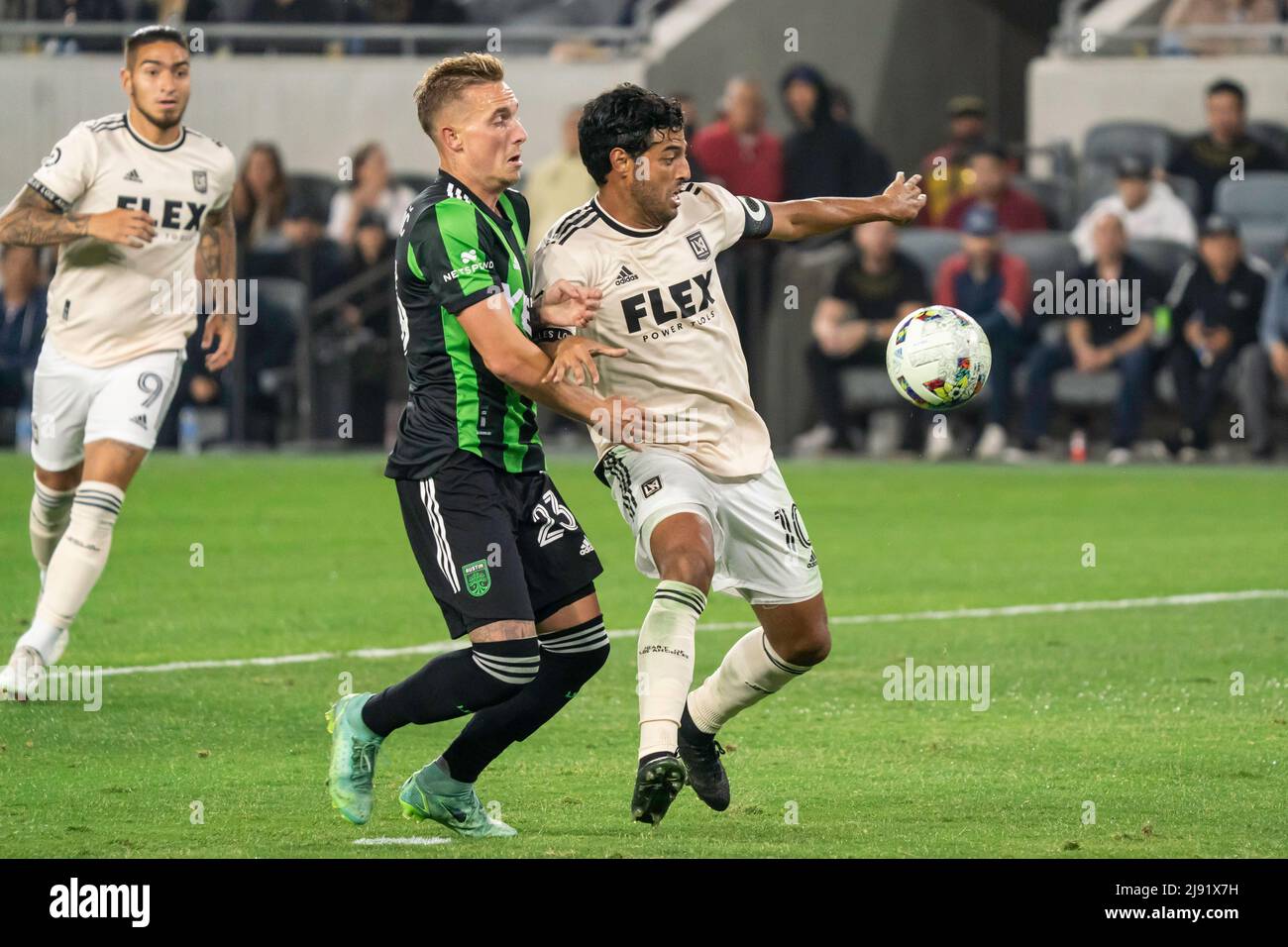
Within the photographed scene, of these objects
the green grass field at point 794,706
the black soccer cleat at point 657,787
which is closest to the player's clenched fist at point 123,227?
the green grass field at point 794,706

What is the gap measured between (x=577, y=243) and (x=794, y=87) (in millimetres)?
13502

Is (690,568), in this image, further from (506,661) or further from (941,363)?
(941,363)

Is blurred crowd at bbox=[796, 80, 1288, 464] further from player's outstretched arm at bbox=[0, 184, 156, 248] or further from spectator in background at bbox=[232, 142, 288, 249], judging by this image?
player's outstretched arm at bbox=[0, 184, 156, 248]

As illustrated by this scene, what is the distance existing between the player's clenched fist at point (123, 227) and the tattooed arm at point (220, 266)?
0.57 metres

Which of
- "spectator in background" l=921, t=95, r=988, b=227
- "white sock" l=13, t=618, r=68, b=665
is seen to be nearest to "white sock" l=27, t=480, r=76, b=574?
"white sock" l=13, t=618, r=68, b=665

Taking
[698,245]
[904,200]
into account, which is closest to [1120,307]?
[904,200]

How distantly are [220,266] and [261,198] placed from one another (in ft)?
34.3

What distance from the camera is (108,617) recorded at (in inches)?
454

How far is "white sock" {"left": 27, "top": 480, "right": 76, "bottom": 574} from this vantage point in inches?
393

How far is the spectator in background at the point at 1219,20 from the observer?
22.3 metres

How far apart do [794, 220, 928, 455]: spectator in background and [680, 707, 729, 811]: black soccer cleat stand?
1204 centimetres

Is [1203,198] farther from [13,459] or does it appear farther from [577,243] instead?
[577,243]
